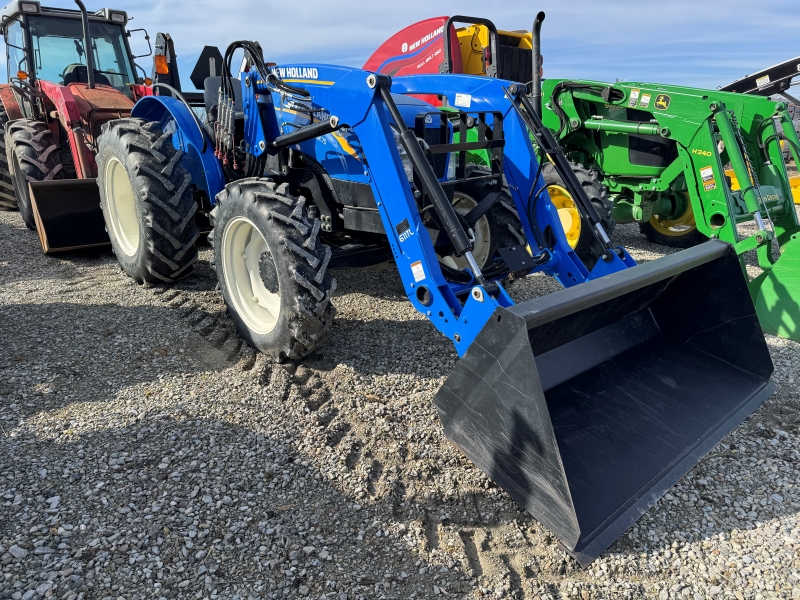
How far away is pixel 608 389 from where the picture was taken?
9.50 ft

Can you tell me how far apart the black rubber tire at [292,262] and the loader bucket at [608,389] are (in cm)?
102

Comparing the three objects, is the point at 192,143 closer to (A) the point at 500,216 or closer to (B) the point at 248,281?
(B) the point at 248,281

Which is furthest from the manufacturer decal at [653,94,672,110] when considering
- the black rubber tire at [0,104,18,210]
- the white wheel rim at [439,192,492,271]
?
the black rubber tire at [0,104,18,210]

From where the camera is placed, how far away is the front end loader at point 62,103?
18.1 feet

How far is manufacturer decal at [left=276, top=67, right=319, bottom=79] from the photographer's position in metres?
3.53

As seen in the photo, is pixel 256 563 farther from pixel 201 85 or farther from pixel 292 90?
pixel 201 85

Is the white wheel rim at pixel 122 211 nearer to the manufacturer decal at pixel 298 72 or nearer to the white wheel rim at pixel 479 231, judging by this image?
the manufacturer decal at pixel 298 72

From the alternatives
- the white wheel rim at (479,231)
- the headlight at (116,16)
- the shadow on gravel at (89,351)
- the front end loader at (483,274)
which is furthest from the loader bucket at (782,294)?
the headlight at (116,16)

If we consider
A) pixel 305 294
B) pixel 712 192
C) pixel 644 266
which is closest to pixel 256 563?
pixel 305 294

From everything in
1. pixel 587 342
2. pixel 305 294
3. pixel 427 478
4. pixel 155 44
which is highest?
pixel 155 44

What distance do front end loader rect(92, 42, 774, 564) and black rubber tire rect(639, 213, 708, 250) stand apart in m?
3.94

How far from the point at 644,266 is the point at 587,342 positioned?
→ 0.49m

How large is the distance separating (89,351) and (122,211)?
194cm

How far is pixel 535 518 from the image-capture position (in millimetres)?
2318
